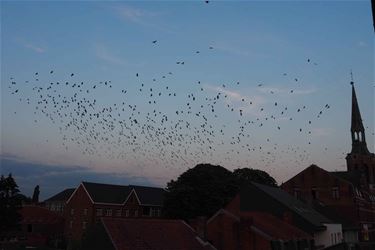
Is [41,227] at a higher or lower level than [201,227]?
lower

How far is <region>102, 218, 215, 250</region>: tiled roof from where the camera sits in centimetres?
3155

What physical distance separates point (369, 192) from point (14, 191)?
58.3m

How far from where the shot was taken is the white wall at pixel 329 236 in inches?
1906

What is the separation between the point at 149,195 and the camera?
89.4m

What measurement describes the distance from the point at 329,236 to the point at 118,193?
44039 mm

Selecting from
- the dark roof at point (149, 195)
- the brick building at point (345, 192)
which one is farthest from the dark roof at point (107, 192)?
the brick building at point (345, 192)

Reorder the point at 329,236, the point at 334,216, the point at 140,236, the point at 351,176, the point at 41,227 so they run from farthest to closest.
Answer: the point at 351,176 < the point at 41,227 < the point at 334,216 < the point at 329,236 < the point at 140,236

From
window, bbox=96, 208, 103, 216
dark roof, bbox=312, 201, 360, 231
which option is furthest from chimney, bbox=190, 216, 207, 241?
window, bbox=96, 208, 103, 216

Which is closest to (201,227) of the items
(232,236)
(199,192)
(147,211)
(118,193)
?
(232,236)

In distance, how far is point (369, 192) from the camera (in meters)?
79.8

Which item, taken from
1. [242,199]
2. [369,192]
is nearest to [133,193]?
[242,199]

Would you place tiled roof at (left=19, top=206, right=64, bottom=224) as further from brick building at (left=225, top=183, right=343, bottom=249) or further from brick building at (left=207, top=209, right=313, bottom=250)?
brick building at (left=207, top=209, right=313, bottom=250)

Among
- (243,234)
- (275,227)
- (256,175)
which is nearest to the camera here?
(243,234)

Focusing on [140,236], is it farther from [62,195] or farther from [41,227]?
[62,195]
